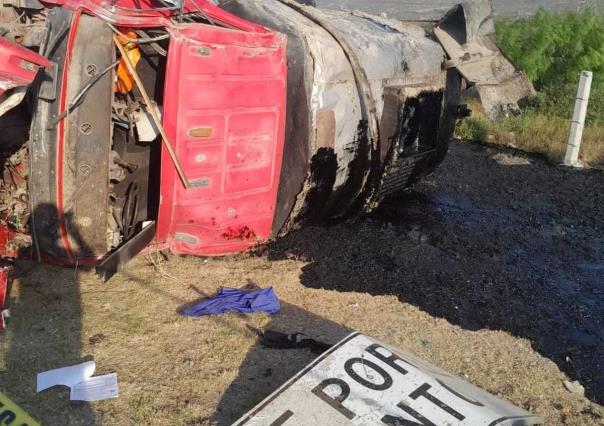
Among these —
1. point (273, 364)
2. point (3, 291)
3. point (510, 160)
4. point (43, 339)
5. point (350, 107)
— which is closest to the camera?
point (273, 364)

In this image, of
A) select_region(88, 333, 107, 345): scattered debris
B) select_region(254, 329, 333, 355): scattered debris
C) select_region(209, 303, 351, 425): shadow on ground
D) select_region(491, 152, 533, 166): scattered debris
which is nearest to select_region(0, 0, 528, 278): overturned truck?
select_region(88, 333, 107, 345): scattered debris

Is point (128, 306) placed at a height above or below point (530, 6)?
below

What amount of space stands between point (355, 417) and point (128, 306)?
1936mm

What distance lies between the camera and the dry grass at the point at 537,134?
8.16m

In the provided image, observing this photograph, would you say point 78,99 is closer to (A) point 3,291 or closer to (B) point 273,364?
(A) point 3,291

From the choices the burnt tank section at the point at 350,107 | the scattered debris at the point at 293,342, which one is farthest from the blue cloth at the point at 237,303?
the burnt tank section at the point at 350,107

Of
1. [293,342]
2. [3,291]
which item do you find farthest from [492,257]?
[3,291]

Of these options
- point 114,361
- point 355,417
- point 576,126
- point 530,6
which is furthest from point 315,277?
point 530,6

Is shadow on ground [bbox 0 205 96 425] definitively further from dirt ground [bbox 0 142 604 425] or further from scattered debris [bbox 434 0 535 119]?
scattered debris [bbox 434 0 535 119]

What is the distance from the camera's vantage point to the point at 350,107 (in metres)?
4.46

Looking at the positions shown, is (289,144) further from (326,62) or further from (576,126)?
(576,126)

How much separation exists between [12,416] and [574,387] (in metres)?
2.91

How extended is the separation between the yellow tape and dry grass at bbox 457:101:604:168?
23.7 feet

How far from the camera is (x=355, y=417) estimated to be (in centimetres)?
Result: 258
